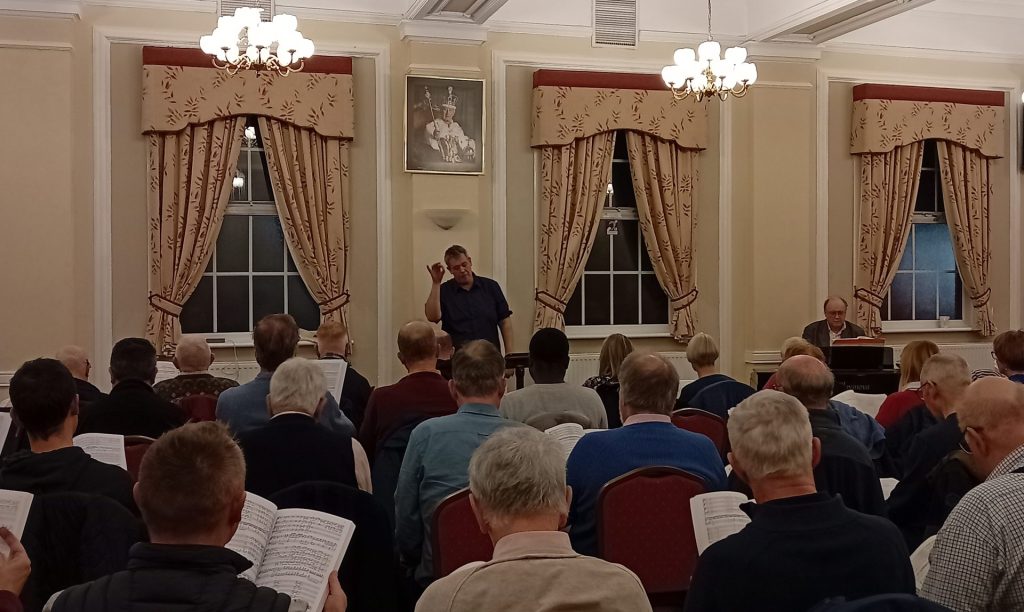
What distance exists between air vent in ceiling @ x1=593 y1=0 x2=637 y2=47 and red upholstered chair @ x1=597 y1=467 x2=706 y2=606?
6.49 metres

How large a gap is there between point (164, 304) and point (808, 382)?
5.76 metres

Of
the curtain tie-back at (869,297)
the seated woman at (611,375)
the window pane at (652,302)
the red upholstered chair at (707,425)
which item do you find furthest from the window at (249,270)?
the curtain tie-back at (869,297)

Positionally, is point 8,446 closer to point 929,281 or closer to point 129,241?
point 129,241

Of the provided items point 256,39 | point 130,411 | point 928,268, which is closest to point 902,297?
point 928,268

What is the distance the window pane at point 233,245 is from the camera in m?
8.54

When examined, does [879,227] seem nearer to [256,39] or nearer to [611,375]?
[611,375]

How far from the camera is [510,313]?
8.38 m

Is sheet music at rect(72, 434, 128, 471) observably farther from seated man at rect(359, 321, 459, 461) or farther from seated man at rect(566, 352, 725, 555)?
seated man at rect(566, 352, 725, 555)

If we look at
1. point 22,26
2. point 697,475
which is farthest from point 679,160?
point 697,475

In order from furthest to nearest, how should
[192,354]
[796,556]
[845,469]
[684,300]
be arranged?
[684,300]
[192,354]
[845,469]
[796,556]

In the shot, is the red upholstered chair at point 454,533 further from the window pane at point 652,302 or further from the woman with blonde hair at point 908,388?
the window pane at point 652,302

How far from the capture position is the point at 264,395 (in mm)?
4605

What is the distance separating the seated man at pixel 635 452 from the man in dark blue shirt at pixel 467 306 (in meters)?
4.64

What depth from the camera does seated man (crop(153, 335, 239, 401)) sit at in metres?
5.31
